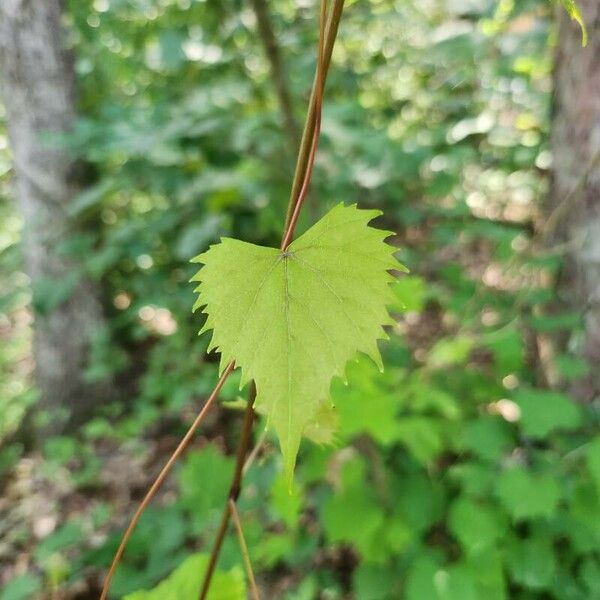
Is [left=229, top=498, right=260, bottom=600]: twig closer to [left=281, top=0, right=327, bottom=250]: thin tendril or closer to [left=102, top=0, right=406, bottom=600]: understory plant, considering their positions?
[left=102, top=0, right=406, bottom=600]: understory plant

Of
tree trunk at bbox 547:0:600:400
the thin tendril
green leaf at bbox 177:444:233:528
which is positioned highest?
the thin tendril

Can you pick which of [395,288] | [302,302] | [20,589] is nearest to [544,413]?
[395,288]

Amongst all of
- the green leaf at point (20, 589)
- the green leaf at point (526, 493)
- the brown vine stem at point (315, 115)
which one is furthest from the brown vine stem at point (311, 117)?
the green leaf at point (20, 589)

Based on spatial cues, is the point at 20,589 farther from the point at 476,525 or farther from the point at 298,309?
the point at 298,309

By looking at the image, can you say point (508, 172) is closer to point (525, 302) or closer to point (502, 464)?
point (525, 302)

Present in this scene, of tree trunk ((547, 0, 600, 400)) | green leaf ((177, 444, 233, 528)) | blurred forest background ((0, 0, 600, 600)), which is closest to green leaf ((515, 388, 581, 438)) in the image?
blurred forest background ((0, 0, 600, 600))

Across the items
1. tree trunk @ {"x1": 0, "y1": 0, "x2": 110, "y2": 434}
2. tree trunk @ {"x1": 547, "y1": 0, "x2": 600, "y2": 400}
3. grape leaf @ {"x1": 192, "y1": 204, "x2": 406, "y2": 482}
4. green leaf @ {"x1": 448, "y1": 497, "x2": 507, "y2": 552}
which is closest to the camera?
grape leaf @ {"x1": 192, "y1": 204, "x2": 406, "y2": 482}

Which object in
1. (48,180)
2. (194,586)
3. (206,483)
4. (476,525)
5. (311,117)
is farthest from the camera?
(48,180)
